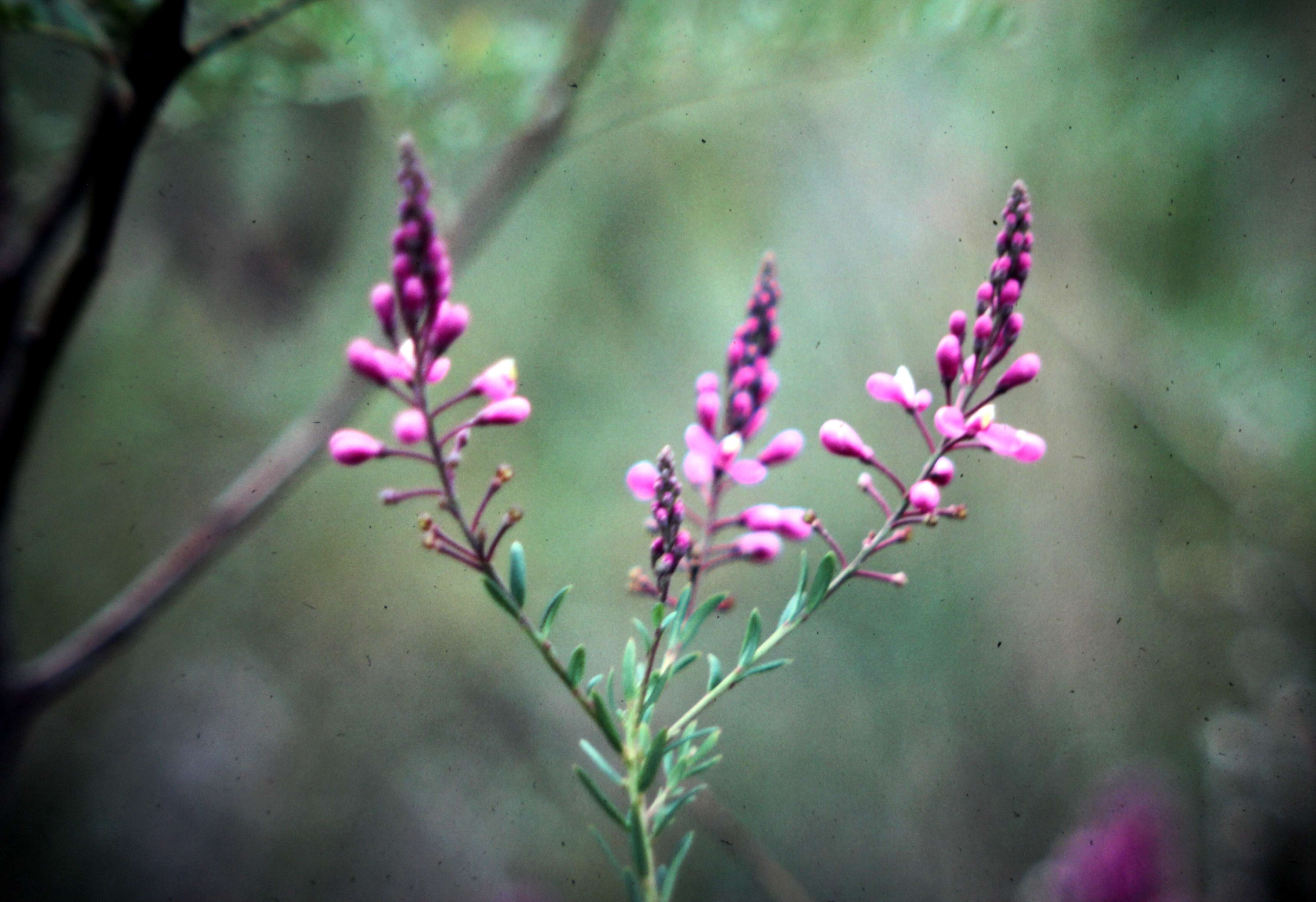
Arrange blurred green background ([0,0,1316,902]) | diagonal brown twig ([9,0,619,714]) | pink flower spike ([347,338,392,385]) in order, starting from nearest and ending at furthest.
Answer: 1. pink flower spike ([347,338,392,385])
2. diagonal brown twig ([9,0,619,714])
3. blurred green background ([0,0,1316,902])

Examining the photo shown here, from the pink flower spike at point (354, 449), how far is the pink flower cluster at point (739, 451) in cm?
9

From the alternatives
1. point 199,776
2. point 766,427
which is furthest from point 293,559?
point 766,427

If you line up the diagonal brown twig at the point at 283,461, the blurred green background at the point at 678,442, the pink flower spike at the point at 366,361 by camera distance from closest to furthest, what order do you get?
1. the pink flower spike at the point at 366,361
2. the diagonal brown twig at the point at 283,461
3. the blurred green background at the point at 678,442

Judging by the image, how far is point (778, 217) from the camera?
102 centimetres

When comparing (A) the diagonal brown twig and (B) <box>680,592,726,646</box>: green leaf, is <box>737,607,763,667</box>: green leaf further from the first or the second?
(A) the diagonal brown twig

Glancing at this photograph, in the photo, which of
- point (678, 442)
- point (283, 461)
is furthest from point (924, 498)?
point (678, 442)

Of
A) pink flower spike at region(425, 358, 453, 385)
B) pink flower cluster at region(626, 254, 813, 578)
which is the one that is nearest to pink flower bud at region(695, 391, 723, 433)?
pink flower cluster at region(626, 254, 813, 578)

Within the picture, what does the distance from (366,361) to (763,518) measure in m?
0.16

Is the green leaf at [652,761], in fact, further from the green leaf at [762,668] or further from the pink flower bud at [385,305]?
the pink flower bud at [385,305]

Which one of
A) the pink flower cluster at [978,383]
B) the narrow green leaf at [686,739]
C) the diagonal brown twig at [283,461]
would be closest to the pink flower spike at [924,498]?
the pink flower cluster at [978,383]

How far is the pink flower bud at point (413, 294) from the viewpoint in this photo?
0.25m

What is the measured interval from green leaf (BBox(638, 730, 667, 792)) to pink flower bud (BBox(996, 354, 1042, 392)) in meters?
0.18

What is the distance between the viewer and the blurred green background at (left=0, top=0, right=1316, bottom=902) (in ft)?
2.52

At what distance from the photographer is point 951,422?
280 millimetres
